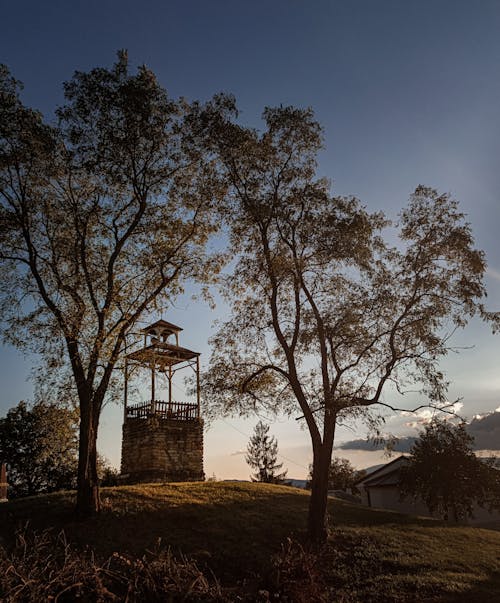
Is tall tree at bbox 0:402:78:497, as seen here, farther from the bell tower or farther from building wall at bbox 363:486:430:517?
building wall at bbox 363:486:430:517

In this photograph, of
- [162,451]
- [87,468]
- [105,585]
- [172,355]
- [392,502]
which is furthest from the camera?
[392,502]

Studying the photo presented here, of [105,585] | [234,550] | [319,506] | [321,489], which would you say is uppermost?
[321,489]

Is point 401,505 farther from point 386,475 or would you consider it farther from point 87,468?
point 87,468

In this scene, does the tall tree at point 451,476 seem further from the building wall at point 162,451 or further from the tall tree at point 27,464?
the tall tree at point 27,464

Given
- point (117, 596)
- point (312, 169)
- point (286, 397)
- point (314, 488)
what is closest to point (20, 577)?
point (117, 596)

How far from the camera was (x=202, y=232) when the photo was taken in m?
21.8

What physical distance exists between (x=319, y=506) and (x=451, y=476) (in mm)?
17466

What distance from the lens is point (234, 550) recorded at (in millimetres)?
15625

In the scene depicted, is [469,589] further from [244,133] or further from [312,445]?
[244,133]

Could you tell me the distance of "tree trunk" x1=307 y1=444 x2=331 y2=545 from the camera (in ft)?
56.0

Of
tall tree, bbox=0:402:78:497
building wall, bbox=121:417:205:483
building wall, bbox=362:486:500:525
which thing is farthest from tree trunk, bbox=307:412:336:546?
tall tree, bbox=0:402:78:497

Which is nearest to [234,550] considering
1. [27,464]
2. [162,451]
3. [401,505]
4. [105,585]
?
[105,585]

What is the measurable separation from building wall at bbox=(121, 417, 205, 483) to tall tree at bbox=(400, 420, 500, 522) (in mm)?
14613

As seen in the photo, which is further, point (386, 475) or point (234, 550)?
point (386, 475)
